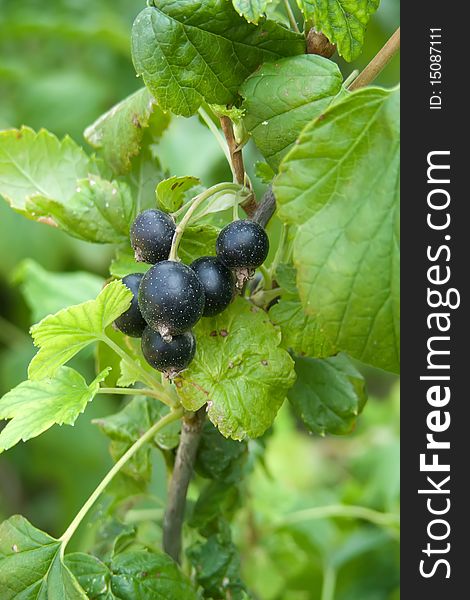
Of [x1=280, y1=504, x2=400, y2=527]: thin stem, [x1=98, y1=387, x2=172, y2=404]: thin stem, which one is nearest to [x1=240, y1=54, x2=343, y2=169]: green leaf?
[x1=98, y1=387, x2=172, y2=404]: thin stem

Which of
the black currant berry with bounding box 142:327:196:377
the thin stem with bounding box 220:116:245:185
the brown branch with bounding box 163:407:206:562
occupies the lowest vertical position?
the brown branch with bounding box 163:407:206:562

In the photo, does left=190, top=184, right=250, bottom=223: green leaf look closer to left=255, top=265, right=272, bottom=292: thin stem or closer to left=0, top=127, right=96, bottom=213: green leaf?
left=255, top=265, right=272, bottom=292: thin stem

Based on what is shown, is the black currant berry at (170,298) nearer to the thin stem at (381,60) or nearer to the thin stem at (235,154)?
the thin stem at (235,154)

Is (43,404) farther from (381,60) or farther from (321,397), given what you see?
(381,60)

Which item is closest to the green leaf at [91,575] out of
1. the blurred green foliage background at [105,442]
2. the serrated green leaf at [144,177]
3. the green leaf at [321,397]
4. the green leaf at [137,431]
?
the green leaf at [137,431]

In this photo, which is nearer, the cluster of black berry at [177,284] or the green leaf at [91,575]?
the cluster of black berry at [177,284]

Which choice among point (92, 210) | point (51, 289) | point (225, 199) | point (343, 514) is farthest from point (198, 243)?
point (343, 514)

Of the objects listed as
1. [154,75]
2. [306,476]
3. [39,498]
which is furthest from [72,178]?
[39,498]
